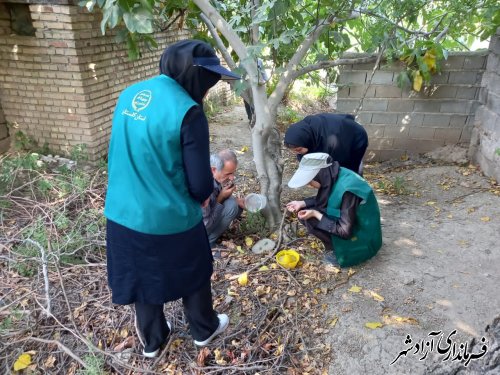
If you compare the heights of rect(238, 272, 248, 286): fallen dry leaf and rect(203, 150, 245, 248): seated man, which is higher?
rect(203, 150, 245, 248): seated man

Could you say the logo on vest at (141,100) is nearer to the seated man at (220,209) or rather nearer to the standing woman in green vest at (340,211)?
the standing woman in green vest at (340,211)

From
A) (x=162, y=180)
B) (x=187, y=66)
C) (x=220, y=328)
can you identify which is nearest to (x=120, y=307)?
(x=220, y=328)

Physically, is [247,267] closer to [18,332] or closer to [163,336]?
[163,336]

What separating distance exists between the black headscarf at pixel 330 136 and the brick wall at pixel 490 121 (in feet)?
6.49

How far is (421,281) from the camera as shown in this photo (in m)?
3.01

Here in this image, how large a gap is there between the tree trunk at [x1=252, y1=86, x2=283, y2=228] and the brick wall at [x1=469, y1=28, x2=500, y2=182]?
2788 millimetres

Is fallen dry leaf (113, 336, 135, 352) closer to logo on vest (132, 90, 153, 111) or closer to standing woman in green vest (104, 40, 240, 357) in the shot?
standing woman in green vest (104, 40, 240, 357)

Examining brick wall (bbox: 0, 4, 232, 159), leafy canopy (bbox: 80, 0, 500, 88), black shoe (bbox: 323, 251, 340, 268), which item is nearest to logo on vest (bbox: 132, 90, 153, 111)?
leafy canopy (bbox: 80, 0, 500, 88)

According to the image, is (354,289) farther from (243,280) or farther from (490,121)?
(490,121)

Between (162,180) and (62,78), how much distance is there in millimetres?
3820

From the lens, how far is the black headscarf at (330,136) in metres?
3.59

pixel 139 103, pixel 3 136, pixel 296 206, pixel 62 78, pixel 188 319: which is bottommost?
pixel 188 319

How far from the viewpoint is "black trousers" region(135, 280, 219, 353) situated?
2.28 m

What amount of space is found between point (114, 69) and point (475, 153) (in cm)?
508
